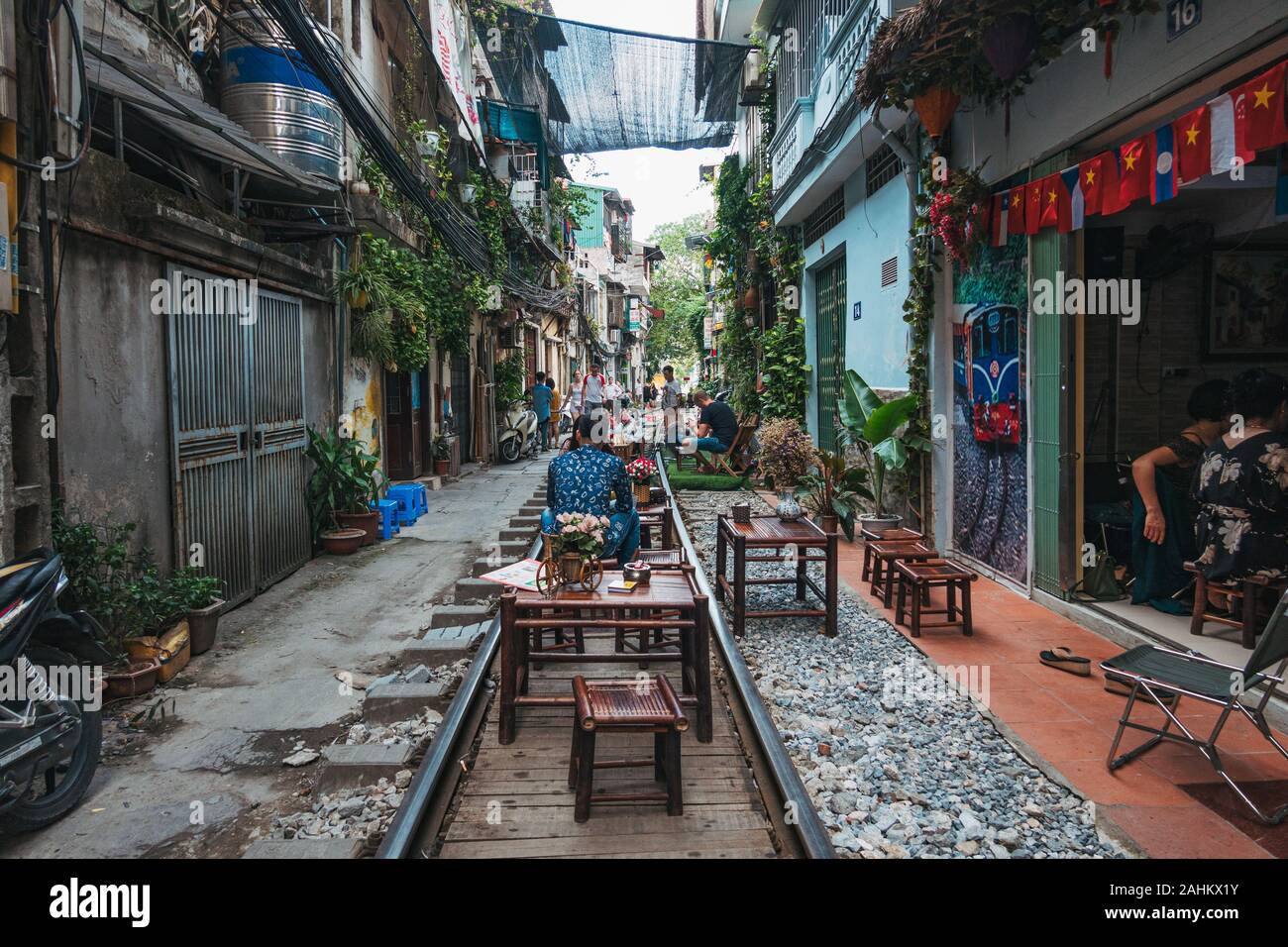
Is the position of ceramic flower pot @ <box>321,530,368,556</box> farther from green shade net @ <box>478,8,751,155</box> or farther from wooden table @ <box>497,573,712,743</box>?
green shade net @ <box>478,8,751,155</box>

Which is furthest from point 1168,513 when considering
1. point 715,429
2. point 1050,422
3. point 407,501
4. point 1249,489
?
point 715,429

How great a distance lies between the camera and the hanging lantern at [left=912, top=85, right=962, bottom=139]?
295 inches

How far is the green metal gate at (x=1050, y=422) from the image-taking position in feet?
21.2

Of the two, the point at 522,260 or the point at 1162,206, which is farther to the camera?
the point at 522,260

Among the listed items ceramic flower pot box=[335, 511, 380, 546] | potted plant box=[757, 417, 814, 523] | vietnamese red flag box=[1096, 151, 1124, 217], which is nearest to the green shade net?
potted plant box=[757, 417, 814, 523]

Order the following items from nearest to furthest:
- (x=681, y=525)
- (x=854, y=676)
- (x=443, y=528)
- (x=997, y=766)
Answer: (x=997, y=766) < (x=854, y=676) < (x=681, y=525) < (x=443, y=528)

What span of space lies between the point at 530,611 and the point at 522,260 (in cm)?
2236

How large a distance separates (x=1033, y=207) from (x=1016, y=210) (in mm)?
305

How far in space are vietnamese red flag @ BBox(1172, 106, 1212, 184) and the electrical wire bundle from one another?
645 cm

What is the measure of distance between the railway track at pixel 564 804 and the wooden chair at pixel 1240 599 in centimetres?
305

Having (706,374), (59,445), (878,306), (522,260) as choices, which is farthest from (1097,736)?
(706,374)

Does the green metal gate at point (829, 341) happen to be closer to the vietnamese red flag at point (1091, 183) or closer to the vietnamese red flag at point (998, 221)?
the vietnamese red flag at point (998, 221)

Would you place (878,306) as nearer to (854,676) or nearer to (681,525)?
(681,525)

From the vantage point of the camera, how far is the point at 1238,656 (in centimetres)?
506
